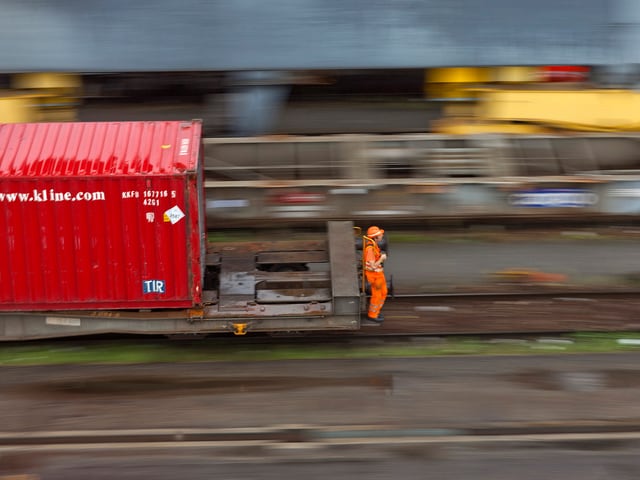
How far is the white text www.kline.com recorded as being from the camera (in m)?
9.15

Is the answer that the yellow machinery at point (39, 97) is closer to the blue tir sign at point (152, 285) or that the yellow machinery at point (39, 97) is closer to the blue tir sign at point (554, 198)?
the blue tir sign at point (152, 285)

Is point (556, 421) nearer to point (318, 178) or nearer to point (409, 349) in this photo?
point (409, 349)

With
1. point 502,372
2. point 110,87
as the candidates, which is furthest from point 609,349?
point 110,87

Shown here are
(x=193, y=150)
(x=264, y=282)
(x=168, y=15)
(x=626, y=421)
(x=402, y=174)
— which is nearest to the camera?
(x=626, y=421)

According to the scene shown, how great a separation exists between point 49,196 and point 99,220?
68cm

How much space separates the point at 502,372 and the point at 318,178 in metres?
7.39

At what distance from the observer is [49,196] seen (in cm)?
918

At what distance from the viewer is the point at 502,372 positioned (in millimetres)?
9672

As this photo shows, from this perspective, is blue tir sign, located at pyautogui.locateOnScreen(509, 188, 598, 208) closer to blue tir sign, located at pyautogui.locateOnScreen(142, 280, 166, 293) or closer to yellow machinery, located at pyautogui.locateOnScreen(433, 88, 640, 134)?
yellow machinery, located at pyautogui.locateOnScreen(433, 88, 640, 134)

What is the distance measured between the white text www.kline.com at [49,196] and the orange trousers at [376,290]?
12.3 ft

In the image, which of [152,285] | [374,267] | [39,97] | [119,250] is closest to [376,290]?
[374,267]

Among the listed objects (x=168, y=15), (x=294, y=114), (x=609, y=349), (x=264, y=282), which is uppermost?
(x=168, y=15)

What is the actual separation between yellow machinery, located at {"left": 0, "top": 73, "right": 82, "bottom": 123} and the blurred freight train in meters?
4.86

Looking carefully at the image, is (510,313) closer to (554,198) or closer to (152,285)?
(554,198)
